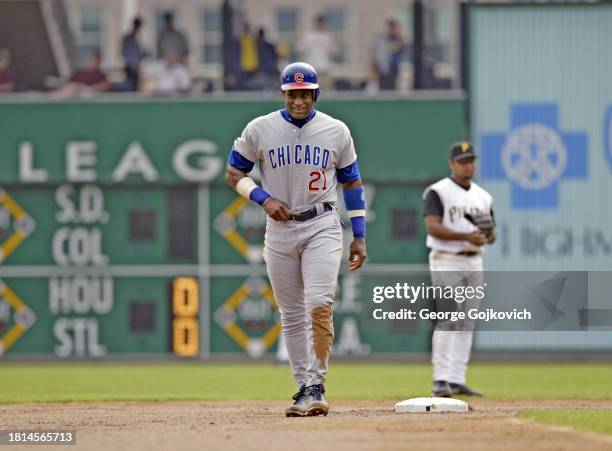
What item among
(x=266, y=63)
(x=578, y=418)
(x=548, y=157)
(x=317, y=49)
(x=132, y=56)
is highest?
(x=317, y=49)

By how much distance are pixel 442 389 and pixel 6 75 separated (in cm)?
1220

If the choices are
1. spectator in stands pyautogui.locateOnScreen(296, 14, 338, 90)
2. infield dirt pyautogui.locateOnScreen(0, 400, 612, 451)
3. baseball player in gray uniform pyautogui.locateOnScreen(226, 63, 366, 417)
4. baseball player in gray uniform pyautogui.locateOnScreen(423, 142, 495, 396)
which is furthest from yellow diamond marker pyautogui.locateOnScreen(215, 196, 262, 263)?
baseball player in gray uniform pyautogui.locateOnScreen(226, 63, 366, 417)

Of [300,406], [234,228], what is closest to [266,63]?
[234,228]

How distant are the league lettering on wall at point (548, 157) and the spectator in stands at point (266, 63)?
2783 mm

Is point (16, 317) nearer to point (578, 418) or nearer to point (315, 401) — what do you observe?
point (315, 401)

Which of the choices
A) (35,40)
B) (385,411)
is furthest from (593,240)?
(385,411)

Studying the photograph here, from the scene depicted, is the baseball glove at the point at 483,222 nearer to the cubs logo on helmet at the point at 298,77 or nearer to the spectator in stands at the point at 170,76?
the cubs logo on helmet at the point at 298,77

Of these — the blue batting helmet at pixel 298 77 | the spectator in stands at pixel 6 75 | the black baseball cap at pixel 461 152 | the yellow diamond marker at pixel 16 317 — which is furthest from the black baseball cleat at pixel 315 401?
the spectator in stands at pixel 6 75

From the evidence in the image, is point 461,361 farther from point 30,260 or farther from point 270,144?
point 30,260

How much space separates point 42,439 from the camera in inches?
343

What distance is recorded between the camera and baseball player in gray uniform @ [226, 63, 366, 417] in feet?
32.1

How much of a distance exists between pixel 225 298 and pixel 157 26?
59.4 feet

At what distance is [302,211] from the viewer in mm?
9891

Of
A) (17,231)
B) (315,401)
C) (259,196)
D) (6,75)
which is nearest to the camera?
(315,401)
